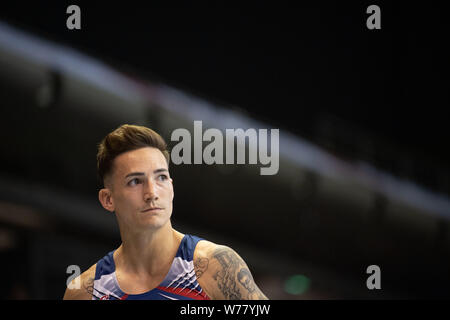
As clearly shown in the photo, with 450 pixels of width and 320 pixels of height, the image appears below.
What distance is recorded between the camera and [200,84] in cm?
444

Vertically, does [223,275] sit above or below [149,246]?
below

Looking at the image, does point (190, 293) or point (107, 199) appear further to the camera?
point (107, 199)

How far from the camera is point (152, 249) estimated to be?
→ 1975 millimetres

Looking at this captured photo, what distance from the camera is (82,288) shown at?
203cm

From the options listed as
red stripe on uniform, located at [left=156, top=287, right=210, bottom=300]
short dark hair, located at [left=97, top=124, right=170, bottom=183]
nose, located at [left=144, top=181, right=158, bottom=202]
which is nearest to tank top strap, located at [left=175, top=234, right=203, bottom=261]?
red stripe on uniform, located at [left=156, top=287, right=210, bottom=300]

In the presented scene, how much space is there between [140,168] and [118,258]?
1.34ft

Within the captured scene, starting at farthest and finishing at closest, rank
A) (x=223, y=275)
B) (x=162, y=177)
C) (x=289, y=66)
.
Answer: (x=289, y=66) → (x=162, y=177) → (x=223, y=275)

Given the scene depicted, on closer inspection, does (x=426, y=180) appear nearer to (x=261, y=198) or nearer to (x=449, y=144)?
(x=449, y=144)

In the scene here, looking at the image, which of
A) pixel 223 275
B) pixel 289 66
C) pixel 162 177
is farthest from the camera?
pixel 289 66

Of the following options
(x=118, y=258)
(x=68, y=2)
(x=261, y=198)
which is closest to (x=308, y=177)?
(x=261, y=198)

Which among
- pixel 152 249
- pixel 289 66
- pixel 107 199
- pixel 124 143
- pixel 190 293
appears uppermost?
pixel 289 66

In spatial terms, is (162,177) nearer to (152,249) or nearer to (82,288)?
(152,249)

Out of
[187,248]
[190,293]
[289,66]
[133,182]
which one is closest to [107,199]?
[133,182]

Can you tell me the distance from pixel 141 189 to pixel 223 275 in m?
0.42
